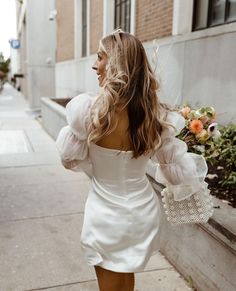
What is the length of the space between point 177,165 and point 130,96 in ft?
1.60

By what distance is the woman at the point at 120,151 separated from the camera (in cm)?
187

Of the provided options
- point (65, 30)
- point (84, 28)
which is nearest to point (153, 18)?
point (84, 28)

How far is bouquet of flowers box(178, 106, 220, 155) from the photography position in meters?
2.36

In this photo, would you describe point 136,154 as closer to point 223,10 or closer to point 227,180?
point 227,180

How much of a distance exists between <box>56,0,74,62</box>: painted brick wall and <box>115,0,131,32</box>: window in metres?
4.54

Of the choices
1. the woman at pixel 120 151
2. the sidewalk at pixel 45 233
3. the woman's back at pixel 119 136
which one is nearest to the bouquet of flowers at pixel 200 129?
the woman at pixel 120 151

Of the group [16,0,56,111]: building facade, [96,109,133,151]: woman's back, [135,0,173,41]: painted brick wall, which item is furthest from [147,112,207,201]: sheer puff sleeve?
[16,0,56,111]: building facade

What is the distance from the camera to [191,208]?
2.28 m

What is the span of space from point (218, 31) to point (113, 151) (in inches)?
126

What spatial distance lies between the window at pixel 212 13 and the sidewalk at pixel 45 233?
9.60ft

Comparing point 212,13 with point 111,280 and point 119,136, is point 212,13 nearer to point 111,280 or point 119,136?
point 119,136

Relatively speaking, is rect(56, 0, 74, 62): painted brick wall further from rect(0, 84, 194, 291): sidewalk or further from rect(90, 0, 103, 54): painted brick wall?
rect(0, 84, 194, 291): sidewalk

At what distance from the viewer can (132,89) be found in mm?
1878

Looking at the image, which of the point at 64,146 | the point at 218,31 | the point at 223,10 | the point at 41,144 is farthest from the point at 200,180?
the point at 41,144
